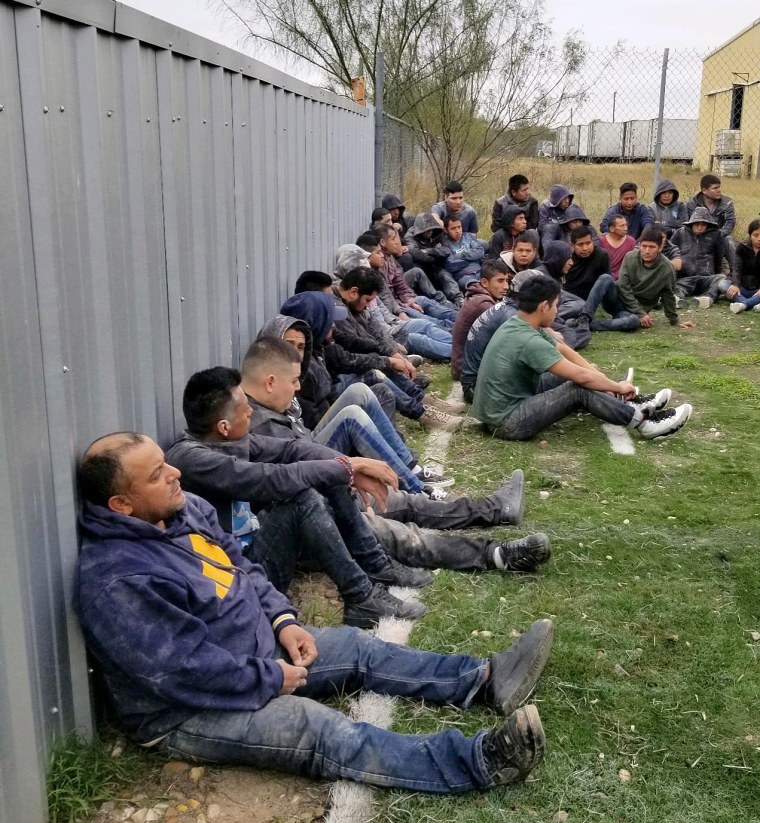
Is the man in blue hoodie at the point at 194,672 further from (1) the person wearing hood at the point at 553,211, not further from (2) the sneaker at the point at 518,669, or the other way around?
(1) the person wearing hood at the point at 553,211

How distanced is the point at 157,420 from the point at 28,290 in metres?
1.31

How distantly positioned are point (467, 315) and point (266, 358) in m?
3.99

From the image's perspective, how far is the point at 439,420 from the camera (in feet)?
23.3

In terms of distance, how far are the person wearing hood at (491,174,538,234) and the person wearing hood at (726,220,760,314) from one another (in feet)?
9.45

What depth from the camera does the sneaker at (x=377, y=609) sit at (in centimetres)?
397

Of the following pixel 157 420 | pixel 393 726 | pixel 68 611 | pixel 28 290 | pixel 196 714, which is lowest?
pixel 393 726

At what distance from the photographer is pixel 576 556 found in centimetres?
472

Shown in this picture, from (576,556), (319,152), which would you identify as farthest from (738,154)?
(576,556)

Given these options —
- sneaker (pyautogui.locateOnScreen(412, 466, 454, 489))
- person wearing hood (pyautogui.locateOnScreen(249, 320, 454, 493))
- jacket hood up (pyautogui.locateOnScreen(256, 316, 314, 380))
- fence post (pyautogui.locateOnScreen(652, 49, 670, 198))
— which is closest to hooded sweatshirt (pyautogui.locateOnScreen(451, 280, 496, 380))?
person wearing hood (pyautogui.locateOnScreen(249, 320, 454, 493))

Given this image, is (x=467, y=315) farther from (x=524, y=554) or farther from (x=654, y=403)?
(x=524, y=554)

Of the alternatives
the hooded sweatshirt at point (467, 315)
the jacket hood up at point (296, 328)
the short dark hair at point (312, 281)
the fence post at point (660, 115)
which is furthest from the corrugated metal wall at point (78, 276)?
the fence post at point (660, 115)

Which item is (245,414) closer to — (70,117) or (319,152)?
(70,117)

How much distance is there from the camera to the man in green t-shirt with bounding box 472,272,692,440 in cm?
652

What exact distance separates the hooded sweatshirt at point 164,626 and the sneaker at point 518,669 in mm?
851
